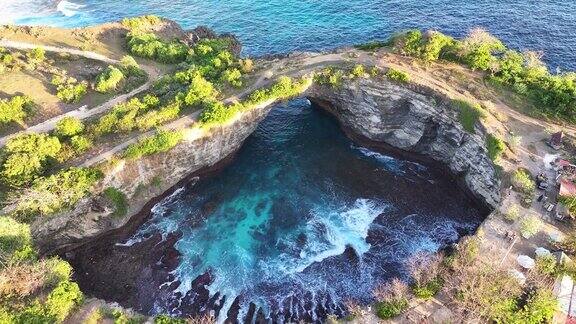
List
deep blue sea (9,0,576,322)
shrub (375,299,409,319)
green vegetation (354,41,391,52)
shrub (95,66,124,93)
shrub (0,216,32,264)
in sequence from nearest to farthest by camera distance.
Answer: shrub (375,299,409,319), shrub (0,216,32,264), deep blue sea (9,0,576,322), shrub (95,66,124,93), green vegetation (354,41,391,52)

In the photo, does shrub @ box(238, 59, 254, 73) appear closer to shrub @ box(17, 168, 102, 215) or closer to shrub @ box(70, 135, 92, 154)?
shrub @ box(70, 135, 92, 154)

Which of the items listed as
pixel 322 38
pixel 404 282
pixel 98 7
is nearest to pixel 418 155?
pixel 404 282

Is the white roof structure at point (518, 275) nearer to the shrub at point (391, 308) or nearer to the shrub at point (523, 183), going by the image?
the shrub at point (391, 308)

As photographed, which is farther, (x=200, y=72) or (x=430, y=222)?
(x=200, y=72)

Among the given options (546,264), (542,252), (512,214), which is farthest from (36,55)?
(546,264)

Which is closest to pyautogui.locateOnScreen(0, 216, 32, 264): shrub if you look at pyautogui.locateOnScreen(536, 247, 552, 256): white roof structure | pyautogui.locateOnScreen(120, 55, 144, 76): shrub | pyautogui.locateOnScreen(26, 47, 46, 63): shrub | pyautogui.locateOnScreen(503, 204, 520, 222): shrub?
pyautogui.locateOnScreen(120, 55, 144, 76): shrub

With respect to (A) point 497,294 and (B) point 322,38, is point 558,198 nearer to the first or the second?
(A) point 497,294

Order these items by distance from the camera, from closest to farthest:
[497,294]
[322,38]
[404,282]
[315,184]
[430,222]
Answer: [497,294], [404,282], [430,222], [315,184], [322,38]
